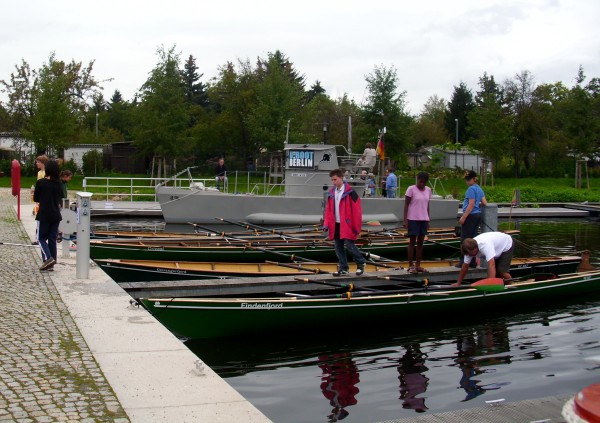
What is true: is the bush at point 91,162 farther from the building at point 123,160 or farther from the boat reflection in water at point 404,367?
the boat reflection in water at point 404,367

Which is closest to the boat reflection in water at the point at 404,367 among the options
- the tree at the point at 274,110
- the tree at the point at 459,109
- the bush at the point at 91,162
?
the tree at the point at 274,110

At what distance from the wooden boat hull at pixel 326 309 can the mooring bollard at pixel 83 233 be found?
2323 millimetres

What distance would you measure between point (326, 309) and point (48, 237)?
15.1 ft

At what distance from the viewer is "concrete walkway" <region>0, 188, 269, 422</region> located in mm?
5637

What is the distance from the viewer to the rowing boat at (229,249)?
1559cm

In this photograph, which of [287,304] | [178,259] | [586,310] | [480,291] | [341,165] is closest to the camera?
[287,304]

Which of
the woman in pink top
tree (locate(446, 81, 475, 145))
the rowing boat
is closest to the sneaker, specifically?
the rowing boat

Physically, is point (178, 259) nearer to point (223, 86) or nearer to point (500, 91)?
point (223, 86)

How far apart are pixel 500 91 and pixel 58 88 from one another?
31.4 meters

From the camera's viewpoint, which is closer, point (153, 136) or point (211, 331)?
point (211, 331)

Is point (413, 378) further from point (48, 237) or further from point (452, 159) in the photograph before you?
point (452, 159)

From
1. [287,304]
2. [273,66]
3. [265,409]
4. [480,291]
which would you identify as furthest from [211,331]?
[273,66]

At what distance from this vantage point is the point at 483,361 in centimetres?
969

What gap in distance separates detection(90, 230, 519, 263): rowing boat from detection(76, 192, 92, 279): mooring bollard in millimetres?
3978
